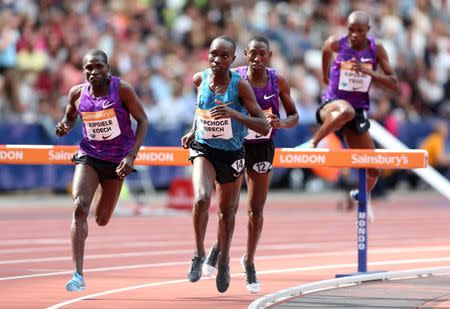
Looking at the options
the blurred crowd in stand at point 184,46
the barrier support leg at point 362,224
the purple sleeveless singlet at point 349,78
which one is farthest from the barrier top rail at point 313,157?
the blurred crowd in stand at point 184,46

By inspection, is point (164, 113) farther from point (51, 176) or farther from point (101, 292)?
point (101, 292)

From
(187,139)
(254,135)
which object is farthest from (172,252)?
(187,139)

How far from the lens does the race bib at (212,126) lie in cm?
1141

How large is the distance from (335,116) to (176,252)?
9.73 ft

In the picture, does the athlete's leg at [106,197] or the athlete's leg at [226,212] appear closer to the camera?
the athlete's leg at [226,212]

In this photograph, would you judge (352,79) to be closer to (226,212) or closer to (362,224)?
(362,224)

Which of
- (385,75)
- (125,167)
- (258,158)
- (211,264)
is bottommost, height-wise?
(211,264)

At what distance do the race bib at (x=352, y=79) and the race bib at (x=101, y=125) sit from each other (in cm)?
340

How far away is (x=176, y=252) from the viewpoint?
16.2 metres

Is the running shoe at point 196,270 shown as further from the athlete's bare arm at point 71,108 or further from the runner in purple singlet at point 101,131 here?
the athlete's bare arm at point 71,108

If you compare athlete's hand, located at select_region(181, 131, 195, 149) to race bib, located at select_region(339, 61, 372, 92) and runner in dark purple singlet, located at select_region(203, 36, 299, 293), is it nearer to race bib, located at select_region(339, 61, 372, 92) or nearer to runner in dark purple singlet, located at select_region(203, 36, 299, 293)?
runner in dark purple singlet, located at select_region(203, 36, 299, 293)

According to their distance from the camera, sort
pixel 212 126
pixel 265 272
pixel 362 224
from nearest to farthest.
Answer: pixel 212 126, pixel 362 224, pixel 265 272

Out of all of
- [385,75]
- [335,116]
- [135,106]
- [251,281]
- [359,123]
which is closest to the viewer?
[135,106]

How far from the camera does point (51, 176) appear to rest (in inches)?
974
